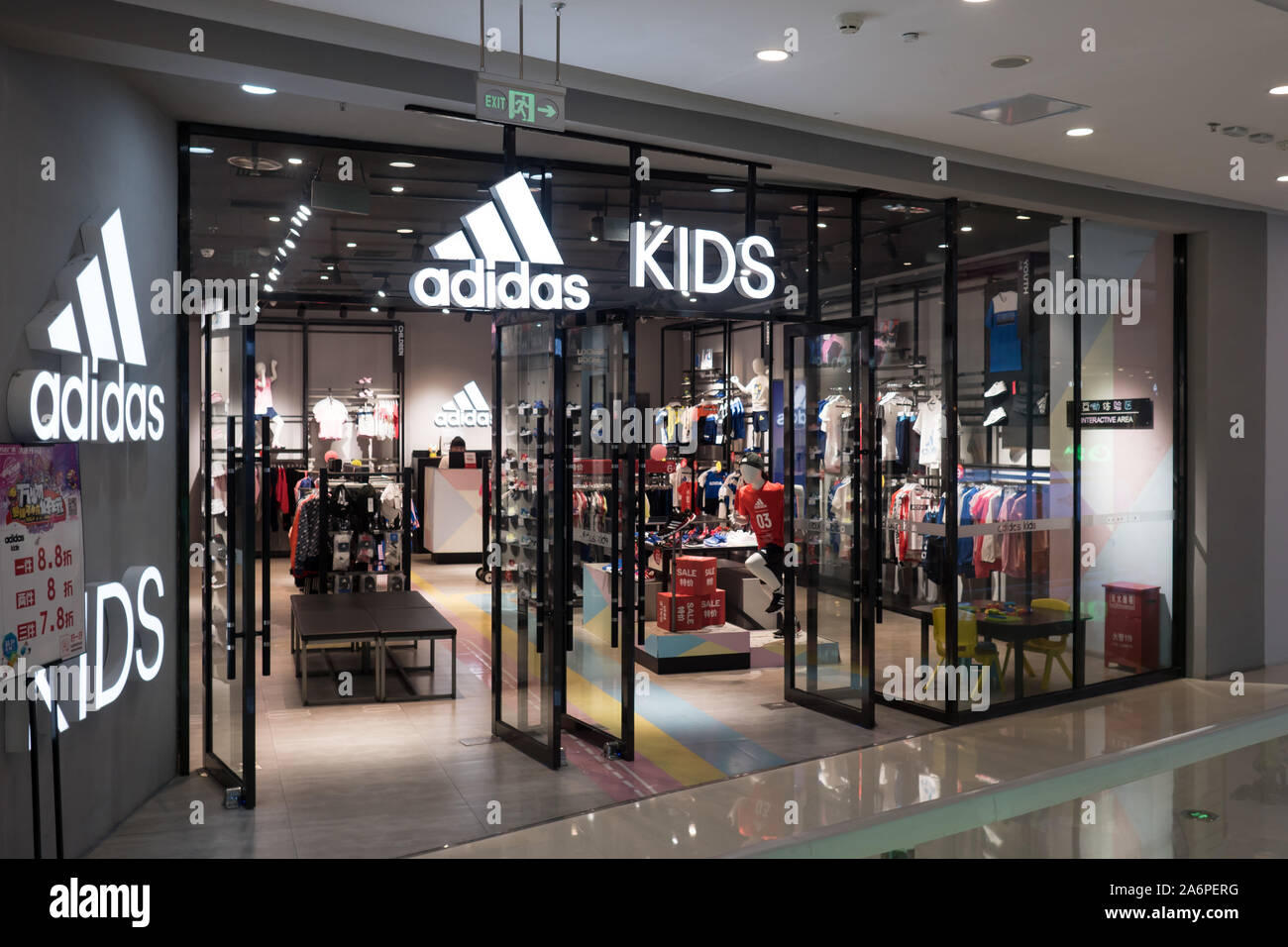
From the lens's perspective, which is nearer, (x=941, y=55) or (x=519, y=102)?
(x=519, y=102)

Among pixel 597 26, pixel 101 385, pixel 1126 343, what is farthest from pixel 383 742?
pixel 1126 343

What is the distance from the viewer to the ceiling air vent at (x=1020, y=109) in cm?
496

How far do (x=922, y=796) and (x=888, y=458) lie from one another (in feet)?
7.48

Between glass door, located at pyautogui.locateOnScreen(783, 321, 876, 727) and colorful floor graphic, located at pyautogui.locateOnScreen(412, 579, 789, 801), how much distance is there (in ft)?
2.54

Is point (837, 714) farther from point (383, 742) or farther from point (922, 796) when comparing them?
point (383, 742)

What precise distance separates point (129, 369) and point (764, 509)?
4727 mm

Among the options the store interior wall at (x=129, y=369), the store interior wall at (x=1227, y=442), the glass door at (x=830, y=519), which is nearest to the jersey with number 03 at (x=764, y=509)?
the glass door at (x=830, y=519)

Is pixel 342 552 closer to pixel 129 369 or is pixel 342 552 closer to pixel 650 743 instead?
pixel 650 743

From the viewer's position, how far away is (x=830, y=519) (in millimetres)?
6453

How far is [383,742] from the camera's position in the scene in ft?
18.9

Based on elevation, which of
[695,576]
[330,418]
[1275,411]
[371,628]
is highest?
[330,418]

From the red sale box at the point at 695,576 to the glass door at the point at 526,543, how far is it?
2708 mm

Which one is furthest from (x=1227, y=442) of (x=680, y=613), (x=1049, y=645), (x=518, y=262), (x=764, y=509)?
(x=518, y=262)

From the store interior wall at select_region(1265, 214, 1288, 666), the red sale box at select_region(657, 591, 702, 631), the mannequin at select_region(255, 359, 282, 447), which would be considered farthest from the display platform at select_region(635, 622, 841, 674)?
the mannequin at select_region(255, 359, 282, 447)
